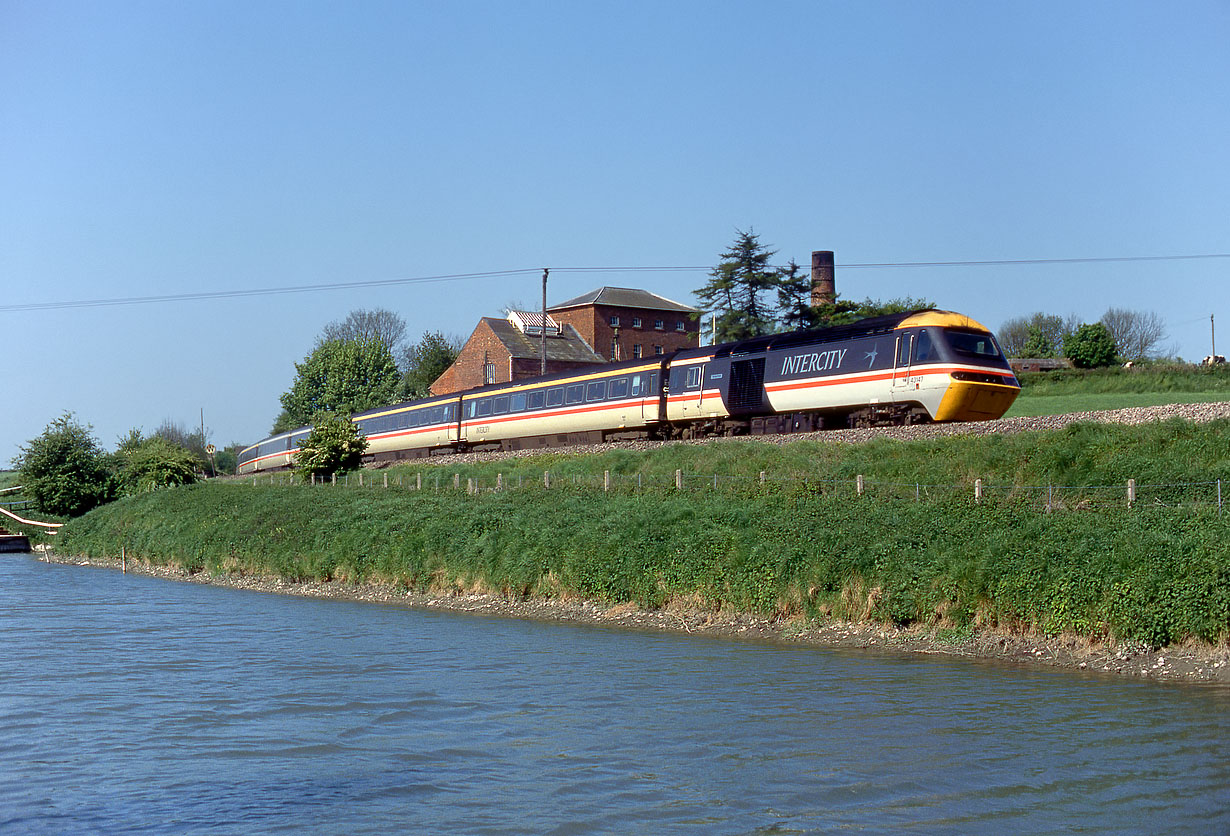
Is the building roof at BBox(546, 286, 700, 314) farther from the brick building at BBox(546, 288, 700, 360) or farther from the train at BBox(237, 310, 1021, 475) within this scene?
the train at BBox(237, 310, 1021, 475)

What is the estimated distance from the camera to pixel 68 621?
26.3 meters

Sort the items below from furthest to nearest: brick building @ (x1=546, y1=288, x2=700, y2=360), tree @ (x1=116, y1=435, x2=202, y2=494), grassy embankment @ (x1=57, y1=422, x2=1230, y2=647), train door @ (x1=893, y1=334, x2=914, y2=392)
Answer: brick building @ (x1=546, y1=288, x2=700, y2=360)
tree @ (x1=116, y1=435, x2=202, y2=494)
train door @ (x1=893, y1=334, x2=914, y2=392)
grassy embankment @ (x1=57, y1=422, x2=1230, y2=647)

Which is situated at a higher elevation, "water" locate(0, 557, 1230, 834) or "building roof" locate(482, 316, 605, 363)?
"building roof" locate(482, 316, 605, 363)

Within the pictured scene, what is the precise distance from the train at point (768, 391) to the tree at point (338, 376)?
42.8 metres

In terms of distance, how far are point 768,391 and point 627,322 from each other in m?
49.9

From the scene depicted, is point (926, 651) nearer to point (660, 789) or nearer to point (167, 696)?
point (660, 789)

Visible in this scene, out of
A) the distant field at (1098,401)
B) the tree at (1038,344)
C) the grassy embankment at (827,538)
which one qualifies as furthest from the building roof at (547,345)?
the tree at (1038,344)

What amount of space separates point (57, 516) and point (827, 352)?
44683mm

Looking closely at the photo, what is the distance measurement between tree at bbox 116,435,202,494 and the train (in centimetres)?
1507

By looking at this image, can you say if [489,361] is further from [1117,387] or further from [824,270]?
[1117,387]

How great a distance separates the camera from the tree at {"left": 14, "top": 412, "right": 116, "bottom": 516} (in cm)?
6053

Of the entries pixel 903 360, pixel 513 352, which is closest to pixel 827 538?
pixel 903 360

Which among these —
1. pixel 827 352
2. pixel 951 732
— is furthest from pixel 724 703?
pixel 827 352

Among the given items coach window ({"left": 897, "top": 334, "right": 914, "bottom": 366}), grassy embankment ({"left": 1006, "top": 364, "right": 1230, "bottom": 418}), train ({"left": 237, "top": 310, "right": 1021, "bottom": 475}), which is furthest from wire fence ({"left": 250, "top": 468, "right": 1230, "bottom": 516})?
grassy embankment ({"left": 1006, "top": 364, "right": 1230, "bottom": 418})
